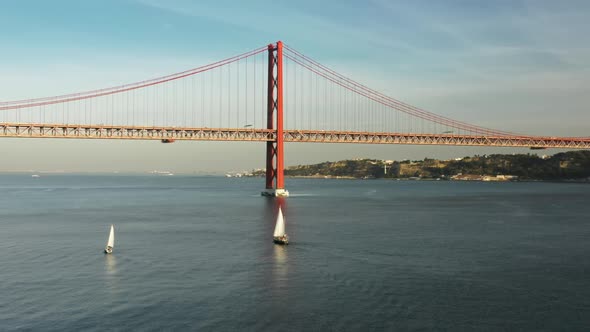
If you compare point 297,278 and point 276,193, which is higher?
point 276,193

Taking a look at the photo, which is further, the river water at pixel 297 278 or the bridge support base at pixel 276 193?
the bridge support base at pixel 276 193

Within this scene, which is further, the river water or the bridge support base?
the bridge support base

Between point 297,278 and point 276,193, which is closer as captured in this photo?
point 297,278

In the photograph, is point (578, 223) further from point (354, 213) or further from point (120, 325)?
point (120, 325)

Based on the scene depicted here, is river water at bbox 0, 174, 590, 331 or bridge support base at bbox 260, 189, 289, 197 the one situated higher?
bridge support base at bbox 260, 189, 289, 197

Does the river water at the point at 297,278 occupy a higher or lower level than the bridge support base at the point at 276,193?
lower

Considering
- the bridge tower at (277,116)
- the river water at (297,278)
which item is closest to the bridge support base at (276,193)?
the bridge tower at (277,116)

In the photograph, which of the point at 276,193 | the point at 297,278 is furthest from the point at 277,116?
the point at 297,278

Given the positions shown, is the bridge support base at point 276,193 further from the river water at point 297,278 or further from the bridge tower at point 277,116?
the river water at point 297,278

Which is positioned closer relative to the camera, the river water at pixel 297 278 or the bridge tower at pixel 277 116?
the river water at pixel 297 278

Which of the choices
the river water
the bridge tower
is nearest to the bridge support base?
the bridge tower

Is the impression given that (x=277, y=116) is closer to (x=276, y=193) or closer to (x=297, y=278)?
(x=276, y=193)

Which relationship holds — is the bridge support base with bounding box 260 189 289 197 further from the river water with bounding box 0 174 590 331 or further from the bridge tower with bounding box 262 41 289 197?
the river water with bounding box 0 174 590 331
